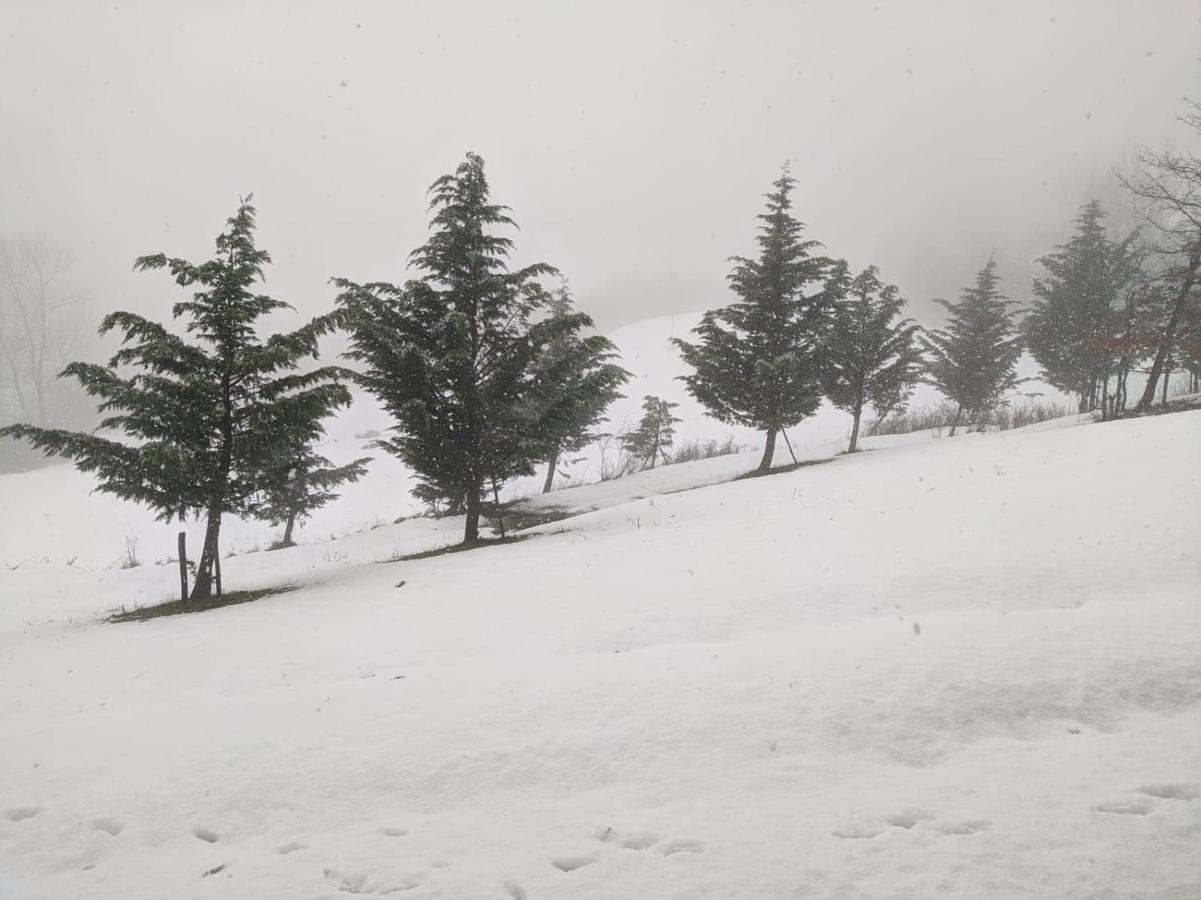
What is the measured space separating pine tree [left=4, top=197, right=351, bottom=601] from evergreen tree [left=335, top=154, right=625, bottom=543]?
1.70m

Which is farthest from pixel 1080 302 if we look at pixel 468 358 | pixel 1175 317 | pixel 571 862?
pixel 571 862

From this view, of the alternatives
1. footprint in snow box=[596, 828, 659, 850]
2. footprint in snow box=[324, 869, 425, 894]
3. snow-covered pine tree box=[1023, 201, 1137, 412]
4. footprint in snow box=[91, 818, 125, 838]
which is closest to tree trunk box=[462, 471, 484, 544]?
footprint in snow box=[91, 818, 125, 838]

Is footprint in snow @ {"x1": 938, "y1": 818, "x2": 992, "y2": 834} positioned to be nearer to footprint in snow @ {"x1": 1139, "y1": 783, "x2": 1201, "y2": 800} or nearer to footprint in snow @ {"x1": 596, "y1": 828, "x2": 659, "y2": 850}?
footprint in snow @ {"x1": 1139, "y1": 783, "x2": 1201, "y2": 800}

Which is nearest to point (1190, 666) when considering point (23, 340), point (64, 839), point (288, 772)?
point (288, 772)

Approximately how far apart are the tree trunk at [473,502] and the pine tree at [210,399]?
338 centimetres

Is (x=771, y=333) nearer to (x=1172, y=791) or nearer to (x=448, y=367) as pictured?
(x=448, y=367)

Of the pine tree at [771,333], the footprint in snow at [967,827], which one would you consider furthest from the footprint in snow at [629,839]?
the pine tree at [771,333]

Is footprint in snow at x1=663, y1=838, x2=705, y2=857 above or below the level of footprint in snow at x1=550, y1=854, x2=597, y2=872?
above

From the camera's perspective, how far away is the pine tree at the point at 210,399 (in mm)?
8641

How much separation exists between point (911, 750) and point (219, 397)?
34.6 ft

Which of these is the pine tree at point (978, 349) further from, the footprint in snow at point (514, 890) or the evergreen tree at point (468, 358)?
the footprint in snow at point (514, 890)

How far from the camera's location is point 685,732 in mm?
3283

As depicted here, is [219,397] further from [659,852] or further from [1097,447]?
[1097,447]

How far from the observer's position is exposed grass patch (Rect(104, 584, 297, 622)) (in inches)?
362
